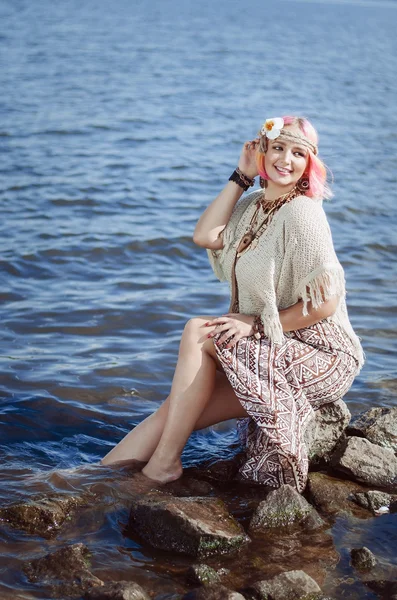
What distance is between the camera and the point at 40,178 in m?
12.2

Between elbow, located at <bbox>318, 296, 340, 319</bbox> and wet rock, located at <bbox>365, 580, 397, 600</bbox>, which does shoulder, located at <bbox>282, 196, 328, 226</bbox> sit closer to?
elbow, located at <bbox>318, 296, 340, 319</bbox>

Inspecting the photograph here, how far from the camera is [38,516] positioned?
4328mm

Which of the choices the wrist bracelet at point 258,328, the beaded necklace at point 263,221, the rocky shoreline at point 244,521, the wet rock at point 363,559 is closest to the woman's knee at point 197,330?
the wrist bracelet at point 258,328

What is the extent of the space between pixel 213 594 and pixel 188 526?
446mm

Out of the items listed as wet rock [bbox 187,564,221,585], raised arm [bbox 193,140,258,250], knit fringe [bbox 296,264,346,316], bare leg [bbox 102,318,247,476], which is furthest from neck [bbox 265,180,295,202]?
wet rock [bbox 187,564,221,585]

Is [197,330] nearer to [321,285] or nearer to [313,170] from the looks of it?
[321,285]

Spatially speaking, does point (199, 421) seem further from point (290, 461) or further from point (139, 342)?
point (139, 342)

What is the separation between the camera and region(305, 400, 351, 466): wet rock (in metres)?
5.06

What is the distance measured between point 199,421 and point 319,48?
3063cm

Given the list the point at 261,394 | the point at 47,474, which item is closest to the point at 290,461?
the point at 261,394

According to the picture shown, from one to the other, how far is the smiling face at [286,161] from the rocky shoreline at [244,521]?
1.29 m

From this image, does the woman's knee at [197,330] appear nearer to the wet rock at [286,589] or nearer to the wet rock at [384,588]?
the wet rock at [286,589]

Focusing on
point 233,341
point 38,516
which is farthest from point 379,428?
point 38,516

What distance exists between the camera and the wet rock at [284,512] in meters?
4.39
